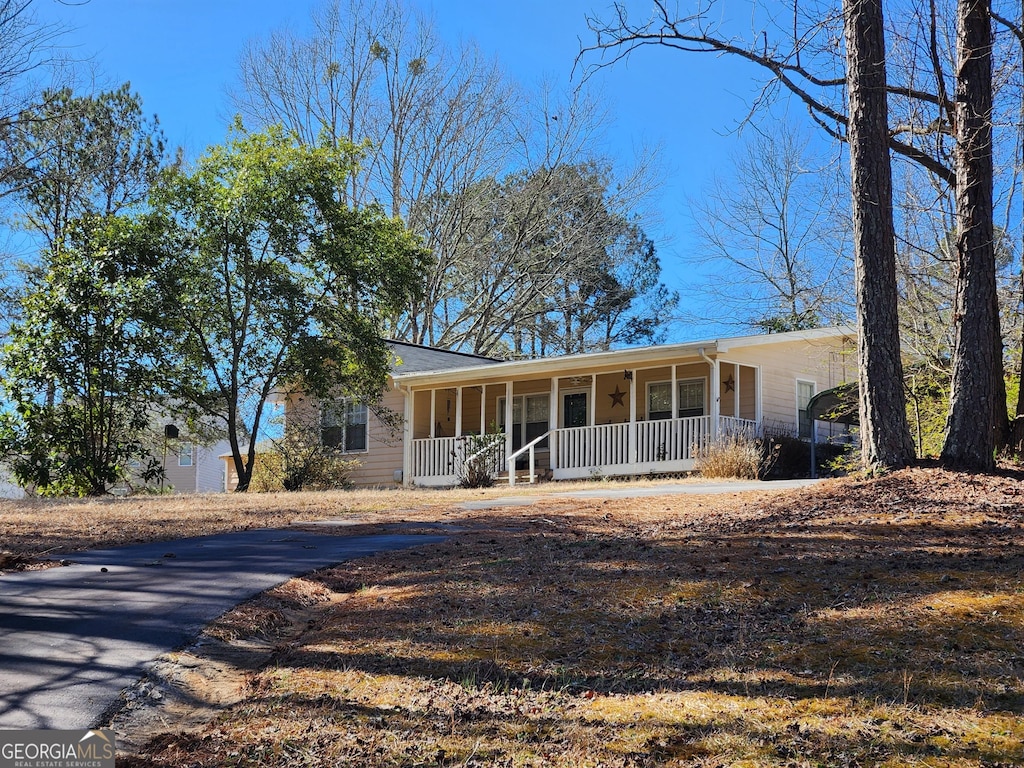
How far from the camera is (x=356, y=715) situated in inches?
185

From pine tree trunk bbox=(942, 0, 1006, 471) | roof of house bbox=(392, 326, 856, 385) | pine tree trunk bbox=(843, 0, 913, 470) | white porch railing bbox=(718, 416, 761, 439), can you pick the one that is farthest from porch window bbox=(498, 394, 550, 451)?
pine tree trunk bbox=(942, 0, 1006, 471)

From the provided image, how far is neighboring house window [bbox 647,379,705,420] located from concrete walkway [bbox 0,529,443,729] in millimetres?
13592

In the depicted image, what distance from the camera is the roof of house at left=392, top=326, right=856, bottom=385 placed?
19594 mm

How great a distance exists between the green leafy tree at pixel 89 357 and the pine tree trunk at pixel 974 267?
46.0 ft

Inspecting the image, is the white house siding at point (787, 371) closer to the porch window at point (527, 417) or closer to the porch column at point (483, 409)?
the porch window at point (527, 417)

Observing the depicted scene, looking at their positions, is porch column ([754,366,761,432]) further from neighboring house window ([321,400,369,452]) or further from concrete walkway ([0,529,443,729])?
concrete walkway ([0,529,443,729])

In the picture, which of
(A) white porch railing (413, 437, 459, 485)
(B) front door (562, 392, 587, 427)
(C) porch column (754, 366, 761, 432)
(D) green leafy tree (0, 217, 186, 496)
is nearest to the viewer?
(D) green leafy tree (0, 217, 186, 496)

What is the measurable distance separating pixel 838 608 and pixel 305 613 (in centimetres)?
350

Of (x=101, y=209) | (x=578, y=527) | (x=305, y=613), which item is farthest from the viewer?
(x=101, y=209)

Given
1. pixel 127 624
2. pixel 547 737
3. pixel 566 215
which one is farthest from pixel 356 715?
pixel 566 215

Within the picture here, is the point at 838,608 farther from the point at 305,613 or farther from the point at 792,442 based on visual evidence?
the point at 792,442

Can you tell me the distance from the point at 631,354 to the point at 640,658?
607 inches

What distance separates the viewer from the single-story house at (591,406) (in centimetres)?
2020

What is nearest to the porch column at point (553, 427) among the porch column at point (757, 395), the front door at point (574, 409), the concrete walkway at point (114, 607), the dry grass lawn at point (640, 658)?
the front door at point (574, 409)
